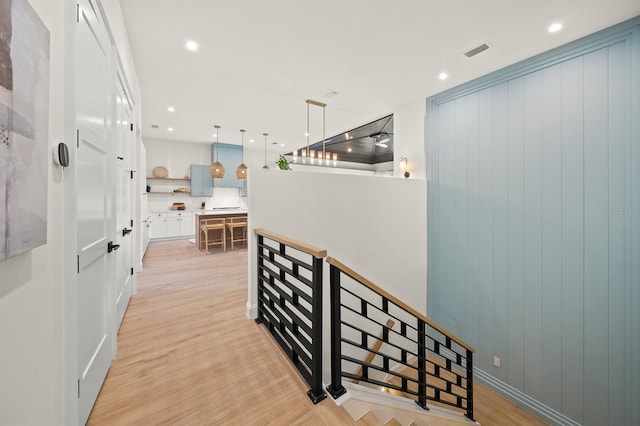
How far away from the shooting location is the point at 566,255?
102 inches

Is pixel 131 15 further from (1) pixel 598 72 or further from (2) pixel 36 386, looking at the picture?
(1) pixel 598 72

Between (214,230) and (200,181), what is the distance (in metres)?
2.23

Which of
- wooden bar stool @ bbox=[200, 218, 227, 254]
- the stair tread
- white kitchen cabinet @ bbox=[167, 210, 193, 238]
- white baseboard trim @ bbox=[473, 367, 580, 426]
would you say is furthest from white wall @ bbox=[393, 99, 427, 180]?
white kitchen cabinet @ bbox=[167, 210, 193, 238]

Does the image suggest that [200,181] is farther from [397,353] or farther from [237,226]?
[397,353]

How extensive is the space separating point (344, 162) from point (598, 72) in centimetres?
728

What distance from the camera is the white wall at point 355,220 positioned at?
2.60m

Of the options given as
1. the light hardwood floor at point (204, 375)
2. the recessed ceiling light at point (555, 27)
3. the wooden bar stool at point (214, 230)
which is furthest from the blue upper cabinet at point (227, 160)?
the recessed ceiling light at point (555, 27)

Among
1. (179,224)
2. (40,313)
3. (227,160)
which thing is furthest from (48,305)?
(227,160)

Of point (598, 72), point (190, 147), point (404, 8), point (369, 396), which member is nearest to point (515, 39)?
point (598, 72)

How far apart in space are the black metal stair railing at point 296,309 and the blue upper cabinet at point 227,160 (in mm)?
5757

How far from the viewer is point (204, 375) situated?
1739mm

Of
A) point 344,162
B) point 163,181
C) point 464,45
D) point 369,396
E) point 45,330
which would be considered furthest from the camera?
point 344,162

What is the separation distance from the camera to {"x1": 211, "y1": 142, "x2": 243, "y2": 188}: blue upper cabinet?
292 inches

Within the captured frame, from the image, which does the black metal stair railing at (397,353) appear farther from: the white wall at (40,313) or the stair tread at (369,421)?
the white wall at (40,313)
